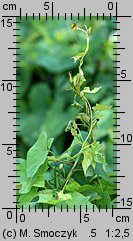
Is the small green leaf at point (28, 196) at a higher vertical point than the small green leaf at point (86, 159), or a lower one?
lower

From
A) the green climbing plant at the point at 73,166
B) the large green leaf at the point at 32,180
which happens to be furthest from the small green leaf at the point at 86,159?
the large green leaf at the point at 32,180

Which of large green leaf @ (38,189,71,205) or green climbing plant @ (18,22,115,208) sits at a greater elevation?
green climbing plant @ (18,22,115,208)

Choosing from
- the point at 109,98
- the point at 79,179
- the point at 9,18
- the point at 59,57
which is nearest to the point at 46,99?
the point at 59,57

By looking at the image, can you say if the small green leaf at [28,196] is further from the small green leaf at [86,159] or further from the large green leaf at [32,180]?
the small green leaf at [86,159]

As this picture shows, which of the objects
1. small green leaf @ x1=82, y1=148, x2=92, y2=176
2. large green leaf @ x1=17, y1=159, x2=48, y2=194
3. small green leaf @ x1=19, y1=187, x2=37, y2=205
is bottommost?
small green leaf @ x1=19, y1=187, x2=37, y2=205

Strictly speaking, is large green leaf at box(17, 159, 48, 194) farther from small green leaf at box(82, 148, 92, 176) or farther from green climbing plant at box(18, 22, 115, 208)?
small green leaf at box(82, 148, 92, 176)

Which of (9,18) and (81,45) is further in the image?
(81,45)

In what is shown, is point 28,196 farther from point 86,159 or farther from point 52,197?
point 86,159

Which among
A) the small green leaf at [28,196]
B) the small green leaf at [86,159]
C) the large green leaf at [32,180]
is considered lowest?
the small green leaf at [28,196]

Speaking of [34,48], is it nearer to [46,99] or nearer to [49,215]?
[46,99]

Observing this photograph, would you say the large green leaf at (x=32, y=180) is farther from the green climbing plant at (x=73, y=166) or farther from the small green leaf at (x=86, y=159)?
the small green leaf at (x=86, y=159)

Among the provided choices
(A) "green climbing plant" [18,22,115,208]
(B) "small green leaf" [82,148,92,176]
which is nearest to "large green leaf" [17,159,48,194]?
(A) "green climbing plant" [18,22,115,208]
